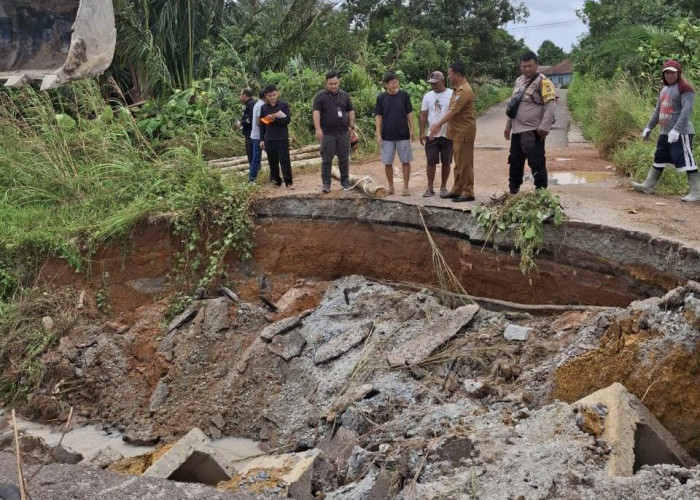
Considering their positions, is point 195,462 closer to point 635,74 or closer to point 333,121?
point 333,121

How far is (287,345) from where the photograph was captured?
734 cm

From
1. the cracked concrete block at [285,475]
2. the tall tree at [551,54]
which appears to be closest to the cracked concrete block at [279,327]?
the cracked concrete block at [285,475]

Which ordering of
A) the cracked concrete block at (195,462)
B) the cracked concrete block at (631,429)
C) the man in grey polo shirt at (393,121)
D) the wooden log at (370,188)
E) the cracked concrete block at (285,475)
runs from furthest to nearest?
the wooden log at (370,188) < the man in grey polo shirt at (393,121) < the cracked concrete block at (195,462) < the cracked concrete block at (285,475) < the cracked concrete block at (631,429)

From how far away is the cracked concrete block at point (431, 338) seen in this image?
6160 millimetres

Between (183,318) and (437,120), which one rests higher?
(437,120)

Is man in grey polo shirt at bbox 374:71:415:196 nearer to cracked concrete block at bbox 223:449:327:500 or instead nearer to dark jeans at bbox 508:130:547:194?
dark jeans at bbox 508:130:547:194

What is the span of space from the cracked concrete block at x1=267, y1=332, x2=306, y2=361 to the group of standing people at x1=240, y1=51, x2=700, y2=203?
190 centimetres

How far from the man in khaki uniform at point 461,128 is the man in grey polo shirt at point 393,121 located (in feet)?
1.23

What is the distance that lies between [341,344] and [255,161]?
3296 mm

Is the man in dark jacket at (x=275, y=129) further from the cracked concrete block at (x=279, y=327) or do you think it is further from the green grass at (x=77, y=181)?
the cracked concrete block at (x=279, y=327)

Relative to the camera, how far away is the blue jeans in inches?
359

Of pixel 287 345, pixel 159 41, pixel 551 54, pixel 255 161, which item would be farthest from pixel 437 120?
pixel 551 54

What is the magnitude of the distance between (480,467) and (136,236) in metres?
5.84

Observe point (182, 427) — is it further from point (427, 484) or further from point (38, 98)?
point (38, 98)
